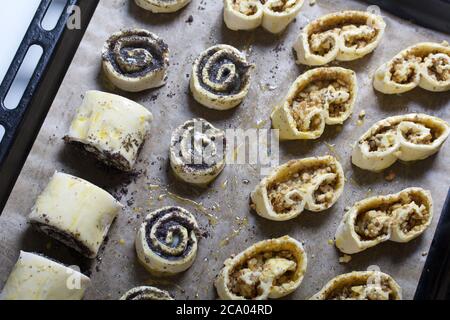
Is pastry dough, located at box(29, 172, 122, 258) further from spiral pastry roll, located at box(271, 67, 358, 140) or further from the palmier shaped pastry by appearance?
spiral pastry roll, located at box(271, 67, 358, 140)

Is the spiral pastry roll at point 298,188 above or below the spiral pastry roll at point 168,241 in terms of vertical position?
above

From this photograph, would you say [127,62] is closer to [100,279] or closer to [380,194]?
[100,279]

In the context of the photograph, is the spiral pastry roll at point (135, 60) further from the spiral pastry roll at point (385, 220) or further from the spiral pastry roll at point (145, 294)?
the spiral pastry roll at point (385, 220)

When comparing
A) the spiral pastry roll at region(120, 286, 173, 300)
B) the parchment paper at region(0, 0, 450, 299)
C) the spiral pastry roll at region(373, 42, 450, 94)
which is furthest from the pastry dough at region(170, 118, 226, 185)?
the spiral pastry roll at region(373, 42, 450, 94)

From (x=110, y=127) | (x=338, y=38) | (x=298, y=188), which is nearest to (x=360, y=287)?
(x=298, y=188)

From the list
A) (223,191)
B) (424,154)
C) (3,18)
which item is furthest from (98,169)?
(424,154)

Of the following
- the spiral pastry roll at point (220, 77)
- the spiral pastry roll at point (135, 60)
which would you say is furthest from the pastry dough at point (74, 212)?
the spiral pastry roll at point (220, 77)
